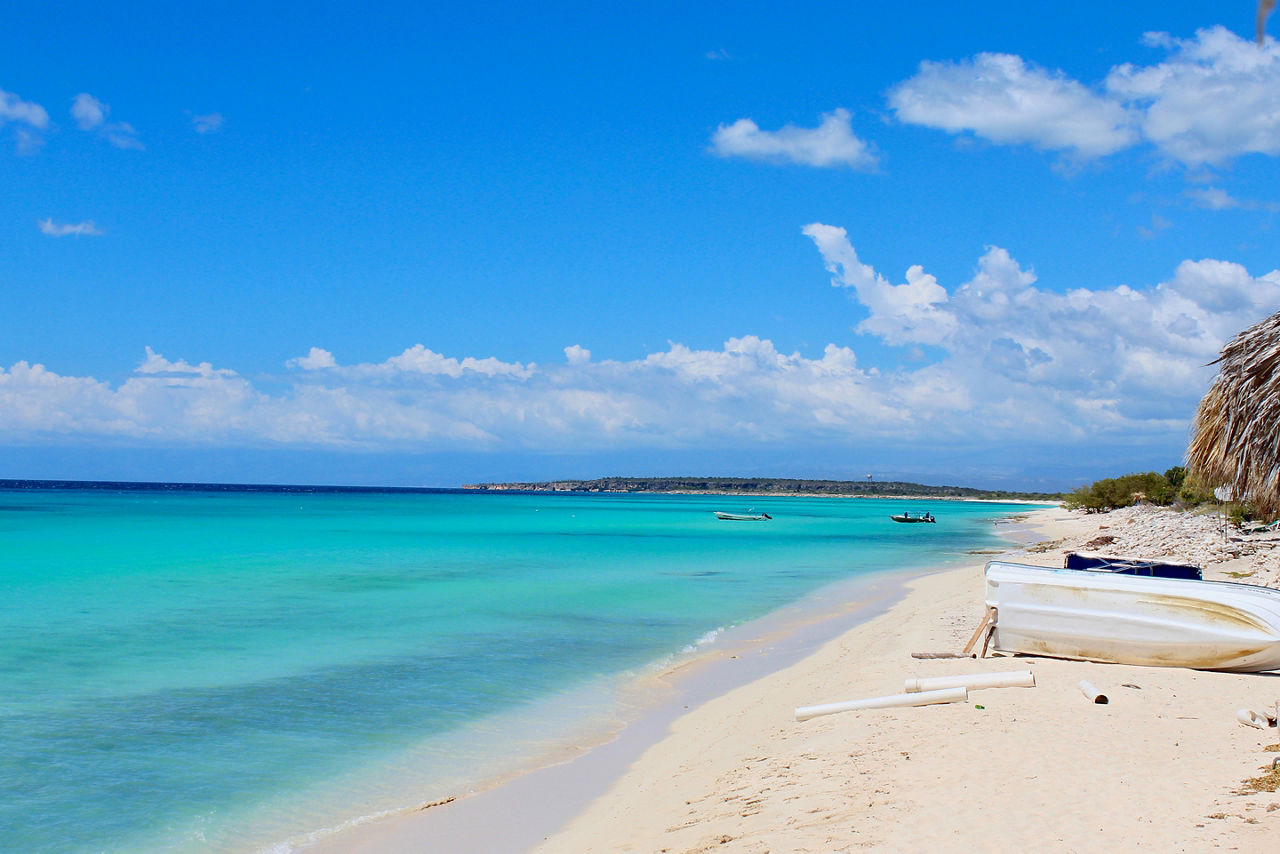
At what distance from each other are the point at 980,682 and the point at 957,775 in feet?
10.5

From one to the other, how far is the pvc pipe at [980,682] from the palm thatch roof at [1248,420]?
145 inches

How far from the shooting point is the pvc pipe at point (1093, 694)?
8672mm

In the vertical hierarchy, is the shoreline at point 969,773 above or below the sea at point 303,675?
above

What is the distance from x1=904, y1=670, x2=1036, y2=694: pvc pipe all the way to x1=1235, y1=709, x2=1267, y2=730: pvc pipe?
6.29 ft

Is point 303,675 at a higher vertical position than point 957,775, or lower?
lower

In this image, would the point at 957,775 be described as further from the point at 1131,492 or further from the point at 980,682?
the point at 1131,492

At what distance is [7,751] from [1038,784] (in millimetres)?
9530

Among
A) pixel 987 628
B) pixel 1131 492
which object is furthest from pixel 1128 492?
pixel 987 628

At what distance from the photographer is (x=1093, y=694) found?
8.77m

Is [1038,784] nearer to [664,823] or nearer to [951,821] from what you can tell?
[951,821]

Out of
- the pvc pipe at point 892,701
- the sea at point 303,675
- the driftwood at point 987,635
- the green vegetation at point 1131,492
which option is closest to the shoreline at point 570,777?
the sea at point 303,675

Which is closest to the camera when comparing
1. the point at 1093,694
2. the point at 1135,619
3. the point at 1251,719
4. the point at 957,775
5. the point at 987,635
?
the point at 957,775

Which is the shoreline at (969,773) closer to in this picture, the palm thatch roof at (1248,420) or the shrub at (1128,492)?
the palm thatch roof at (1248,420)

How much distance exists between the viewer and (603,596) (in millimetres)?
22625
